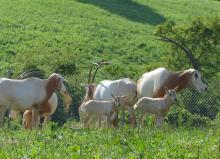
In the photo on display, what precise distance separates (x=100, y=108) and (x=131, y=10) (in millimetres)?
39688

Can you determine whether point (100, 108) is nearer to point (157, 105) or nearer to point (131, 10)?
point (157, 105)

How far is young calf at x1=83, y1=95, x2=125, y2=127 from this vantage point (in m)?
18.0

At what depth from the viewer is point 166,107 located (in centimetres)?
1794

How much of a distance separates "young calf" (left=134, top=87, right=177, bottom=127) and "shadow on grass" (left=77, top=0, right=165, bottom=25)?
3515cm

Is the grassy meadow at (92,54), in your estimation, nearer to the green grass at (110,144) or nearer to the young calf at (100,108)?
the green grass at (110,144)

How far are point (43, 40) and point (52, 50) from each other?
3827mm

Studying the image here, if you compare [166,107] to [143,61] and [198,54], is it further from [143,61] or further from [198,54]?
[143,61]

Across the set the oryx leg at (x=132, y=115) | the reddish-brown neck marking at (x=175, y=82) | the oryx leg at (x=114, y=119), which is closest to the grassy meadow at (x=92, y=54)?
the oryx leg at (x=114, y=119)

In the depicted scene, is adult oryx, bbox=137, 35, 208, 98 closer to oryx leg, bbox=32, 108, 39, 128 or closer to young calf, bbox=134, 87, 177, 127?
young calf, bbox=134, 87, 177, 127

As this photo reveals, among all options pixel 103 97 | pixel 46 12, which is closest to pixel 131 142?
pixel 103 97

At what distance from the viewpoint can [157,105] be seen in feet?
58.4

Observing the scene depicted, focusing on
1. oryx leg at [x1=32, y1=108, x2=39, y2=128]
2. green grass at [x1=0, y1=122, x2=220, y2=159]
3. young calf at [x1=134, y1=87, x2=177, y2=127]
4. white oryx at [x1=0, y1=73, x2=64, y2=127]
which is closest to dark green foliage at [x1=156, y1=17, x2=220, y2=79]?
young calf at [x1=134, y1=87, x2=177, y2=127]

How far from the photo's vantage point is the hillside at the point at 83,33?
108 ft

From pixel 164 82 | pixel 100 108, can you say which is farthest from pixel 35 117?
pixel 164 82
